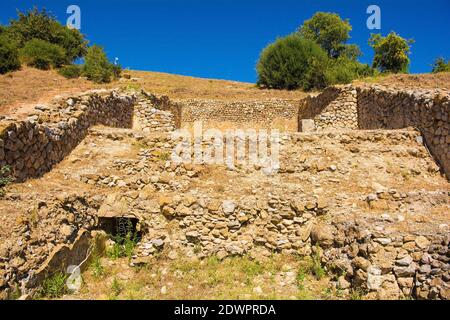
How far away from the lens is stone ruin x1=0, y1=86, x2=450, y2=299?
18.0 feet

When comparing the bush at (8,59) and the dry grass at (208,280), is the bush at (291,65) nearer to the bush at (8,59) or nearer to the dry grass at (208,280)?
the bush at (8,59)

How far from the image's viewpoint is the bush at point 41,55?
1997 cm

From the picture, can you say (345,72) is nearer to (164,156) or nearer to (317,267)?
(164,156)

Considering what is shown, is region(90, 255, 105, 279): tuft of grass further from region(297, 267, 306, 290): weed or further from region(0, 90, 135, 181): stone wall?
region(297, 267, 306, 290): weed

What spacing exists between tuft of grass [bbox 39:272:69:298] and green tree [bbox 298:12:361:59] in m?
35.1

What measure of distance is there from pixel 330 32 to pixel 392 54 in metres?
12.4

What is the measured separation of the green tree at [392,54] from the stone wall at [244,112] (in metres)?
9.94

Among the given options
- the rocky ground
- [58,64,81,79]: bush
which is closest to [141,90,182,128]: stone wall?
the rocky ground

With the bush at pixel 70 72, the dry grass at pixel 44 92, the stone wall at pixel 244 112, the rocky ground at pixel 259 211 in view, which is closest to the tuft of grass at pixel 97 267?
the rocky ground at pixel 259 211

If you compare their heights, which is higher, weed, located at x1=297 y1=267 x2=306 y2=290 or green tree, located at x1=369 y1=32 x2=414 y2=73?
green tree, located at x1=369 y1=32 x2=414 y2=73

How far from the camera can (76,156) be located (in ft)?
28.8

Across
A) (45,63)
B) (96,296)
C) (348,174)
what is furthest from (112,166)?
(45,63)
